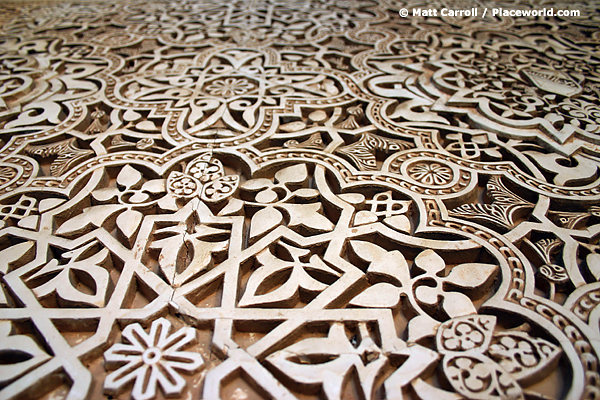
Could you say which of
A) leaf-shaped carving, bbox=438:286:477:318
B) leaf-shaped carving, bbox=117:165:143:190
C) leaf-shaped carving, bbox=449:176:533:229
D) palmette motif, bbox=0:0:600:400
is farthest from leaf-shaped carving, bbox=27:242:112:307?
leaf-shaped carving, bbox=449:176:533:229

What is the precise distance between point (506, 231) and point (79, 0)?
3654 millimetres

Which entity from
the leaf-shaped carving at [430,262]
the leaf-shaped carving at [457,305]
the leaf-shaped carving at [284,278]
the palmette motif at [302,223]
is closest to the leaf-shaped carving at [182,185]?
the palmette motif at [302,223]

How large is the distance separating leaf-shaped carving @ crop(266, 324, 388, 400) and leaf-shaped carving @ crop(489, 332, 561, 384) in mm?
267

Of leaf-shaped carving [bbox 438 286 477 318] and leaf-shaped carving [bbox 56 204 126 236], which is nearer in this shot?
leaf-shaped carving [bbox 438 286 477 318]

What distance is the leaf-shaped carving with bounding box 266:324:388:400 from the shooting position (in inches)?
37.0

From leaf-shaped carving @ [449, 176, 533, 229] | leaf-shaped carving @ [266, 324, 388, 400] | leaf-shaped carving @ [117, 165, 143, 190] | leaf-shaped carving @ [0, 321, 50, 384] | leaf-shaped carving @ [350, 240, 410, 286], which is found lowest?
leaf-shaped carving @ [0, 321, 50, 384]

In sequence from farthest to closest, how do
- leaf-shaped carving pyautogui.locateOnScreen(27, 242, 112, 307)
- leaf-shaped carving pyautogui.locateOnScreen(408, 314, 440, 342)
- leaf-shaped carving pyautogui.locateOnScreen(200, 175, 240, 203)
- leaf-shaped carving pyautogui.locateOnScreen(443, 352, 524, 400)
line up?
leaf-shaped carving pyautogui.locateOnScreen(200, 175, 240, 203)
leaf-shaped carving pyautogui.locateOnScreen(27, 242, 112, 307)
leaf-shaped carving pyautogui.locateOnScreen(408, 314, 440, 342)
leaf-shaped carving pyautogui.locateOnScreen(443, 352, 524, 400)

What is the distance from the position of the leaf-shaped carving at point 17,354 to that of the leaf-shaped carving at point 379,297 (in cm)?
78

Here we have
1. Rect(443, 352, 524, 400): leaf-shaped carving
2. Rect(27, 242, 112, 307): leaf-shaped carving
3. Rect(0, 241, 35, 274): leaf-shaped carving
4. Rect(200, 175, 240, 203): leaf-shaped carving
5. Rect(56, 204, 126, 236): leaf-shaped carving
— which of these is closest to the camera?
Rect(443, 352, 524, 400): leaf-shaped carving

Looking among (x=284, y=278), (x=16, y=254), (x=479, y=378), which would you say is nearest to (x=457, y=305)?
(x=479, y=378)

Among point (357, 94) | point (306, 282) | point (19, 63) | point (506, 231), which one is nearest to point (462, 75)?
point (357, 94)

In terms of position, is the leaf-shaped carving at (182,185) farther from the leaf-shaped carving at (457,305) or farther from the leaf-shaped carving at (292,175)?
the leaf-shaped carving at (457,305)

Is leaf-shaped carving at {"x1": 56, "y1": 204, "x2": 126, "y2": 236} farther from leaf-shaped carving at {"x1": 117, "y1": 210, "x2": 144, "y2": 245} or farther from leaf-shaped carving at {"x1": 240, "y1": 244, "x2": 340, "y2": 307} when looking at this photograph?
leaf-shaped carving at {"x1": 240, "y1": 244, "x2": 340, "y2": 307}

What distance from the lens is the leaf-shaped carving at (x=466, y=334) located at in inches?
38.6
